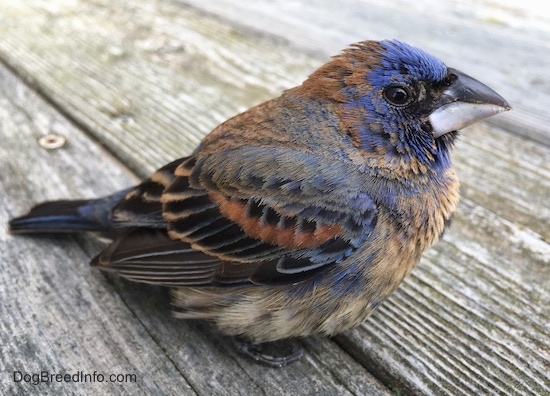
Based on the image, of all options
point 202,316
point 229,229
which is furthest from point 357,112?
point 202,316

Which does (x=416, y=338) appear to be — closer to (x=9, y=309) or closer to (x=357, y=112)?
(x=357, y=112)

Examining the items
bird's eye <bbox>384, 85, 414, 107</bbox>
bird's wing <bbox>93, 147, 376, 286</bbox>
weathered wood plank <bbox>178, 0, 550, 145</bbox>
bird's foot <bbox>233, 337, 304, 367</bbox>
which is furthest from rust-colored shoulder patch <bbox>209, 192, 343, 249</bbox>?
weathered wood plank <bbox>178, 0, 550, 145</bbox>

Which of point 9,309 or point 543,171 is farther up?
point 543,171

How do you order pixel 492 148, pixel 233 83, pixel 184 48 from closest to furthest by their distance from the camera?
pixel 492 148, pixel 233 83, pixel 184 48

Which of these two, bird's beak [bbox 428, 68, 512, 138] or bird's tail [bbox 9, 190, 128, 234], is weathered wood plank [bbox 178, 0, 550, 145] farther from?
bird's tail [bbox 9, 190, 128, 234]

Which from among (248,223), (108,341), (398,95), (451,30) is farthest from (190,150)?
(451,30)

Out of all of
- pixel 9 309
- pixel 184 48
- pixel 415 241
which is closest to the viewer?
pixel 9 309

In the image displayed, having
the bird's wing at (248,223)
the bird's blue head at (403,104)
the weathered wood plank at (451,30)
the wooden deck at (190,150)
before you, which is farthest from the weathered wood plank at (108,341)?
the weathered wood plank at (451,30)
